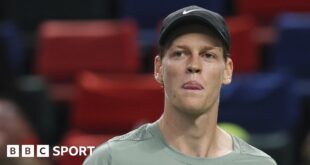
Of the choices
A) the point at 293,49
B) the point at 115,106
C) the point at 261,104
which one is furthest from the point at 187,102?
the point at 293,49

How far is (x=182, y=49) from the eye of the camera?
250cm

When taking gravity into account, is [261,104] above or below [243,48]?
Answer: below

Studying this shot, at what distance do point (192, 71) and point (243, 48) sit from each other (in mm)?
3190

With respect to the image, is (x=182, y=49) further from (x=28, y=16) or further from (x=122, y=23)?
(x=28, y=16)

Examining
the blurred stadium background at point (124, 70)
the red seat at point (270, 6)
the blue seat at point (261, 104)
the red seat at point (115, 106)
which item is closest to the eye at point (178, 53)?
the blurred stadium background at point (124, 70)

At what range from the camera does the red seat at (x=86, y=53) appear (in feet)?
18.2

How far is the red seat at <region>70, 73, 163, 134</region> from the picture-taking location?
15.5ft

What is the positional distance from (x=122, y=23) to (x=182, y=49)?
10.9ft

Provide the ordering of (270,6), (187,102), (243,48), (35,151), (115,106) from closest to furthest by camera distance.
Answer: (187,102), (35,151), (115,106), (243,48), (270,6)

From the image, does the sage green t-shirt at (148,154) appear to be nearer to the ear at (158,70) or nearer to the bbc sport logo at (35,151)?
the ear at (158,70)

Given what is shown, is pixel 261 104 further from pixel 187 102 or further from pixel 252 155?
pixel 187 102

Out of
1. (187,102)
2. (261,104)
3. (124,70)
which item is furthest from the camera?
(124,70)

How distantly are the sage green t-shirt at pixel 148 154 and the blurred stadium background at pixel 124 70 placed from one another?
1.27m

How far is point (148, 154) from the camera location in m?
2.53
